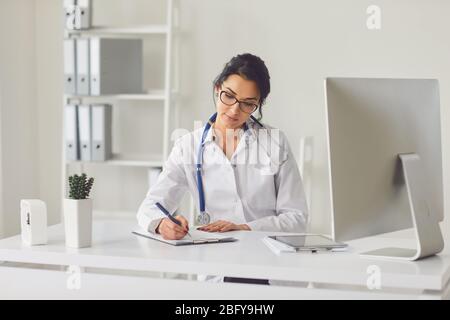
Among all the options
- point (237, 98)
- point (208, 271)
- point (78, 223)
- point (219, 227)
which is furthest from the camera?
point (237, 98)

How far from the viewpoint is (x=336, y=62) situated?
13.1ft

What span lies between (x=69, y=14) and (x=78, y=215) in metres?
2.19

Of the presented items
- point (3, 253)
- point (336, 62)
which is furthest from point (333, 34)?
point (3, 253)

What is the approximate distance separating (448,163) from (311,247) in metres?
2.18

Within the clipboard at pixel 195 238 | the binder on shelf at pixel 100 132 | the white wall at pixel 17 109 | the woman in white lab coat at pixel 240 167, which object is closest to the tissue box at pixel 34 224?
the clipboard at pixel 195 238

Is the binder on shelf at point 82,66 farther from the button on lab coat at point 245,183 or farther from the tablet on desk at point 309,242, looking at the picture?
the tablet on desk at point 309,242

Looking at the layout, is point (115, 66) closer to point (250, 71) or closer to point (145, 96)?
point (145, 96)

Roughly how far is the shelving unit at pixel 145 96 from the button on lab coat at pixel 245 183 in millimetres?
1366

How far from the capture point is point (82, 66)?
12.7 ft

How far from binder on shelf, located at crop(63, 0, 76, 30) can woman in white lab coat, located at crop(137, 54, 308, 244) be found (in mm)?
1627

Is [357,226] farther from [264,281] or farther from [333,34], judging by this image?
Result: [333,34]

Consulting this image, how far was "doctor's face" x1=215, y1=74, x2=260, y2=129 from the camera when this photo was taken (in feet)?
8.18

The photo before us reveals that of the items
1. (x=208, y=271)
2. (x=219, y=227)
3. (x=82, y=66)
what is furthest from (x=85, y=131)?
(x=208, y=271)
